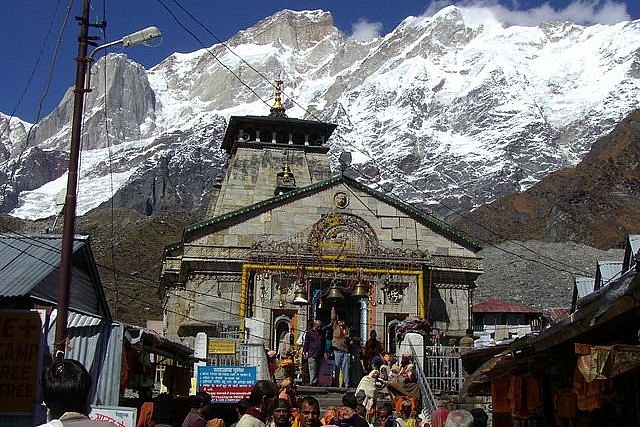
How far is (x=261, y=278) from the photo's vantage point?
98.2 ft

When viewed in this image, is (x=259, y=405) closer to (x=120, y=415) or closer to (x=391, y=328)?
(x=120, y=415)

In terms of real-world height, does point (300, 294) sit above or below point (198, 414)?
above

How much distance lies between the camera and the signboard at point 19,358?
12.9 meters

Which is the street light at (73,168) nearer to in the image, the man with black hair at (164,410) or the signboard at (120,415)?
the signboard at (120,415)

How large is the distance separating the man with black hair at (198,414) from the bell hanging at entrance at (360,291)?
15572 millimetres

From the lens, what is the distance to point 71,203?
43.8 feet

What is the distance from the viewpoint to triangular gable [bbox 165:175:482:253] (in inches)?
1214

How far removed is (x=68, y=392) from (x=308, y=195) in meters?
26.7

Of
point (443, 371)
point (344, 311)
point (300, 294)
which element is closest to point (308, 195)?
point (344, 311)

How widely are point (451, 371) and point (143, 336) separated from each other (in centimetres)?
893

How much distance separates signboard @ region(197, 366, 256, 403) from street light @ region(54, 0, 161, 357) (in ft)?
16.9

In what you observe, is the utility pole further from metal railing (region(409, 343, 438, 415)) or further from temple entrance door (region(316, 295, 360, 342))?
temple entrance door (region(316, 295, 360, 342))

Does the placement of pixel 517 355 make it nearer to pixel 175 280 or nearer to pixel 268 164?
pixel 175 280

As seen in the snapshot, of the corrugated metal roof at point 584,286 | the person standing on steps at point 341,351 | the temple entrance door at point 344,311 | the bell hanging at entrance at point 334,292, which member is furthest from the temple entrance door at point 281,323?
the corrugated metal roof at point 584,286
